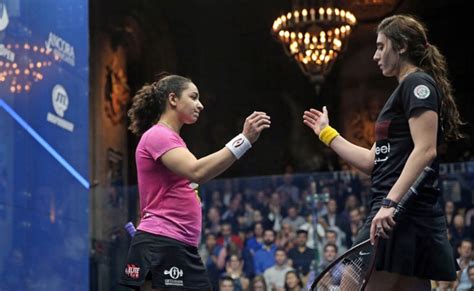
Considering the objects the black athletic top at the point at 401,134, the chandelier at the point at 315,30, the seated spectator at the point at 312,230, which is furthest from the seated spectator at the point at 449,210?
the black athletic top at the point at 401,134

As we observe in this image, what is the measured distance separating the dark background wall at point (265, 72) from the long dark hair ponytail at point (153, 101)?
1094cm

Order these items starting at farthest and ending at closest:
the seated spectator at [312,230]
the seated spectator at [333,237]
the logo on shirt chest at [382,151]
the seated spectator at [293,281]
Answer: the seated spectator at [312,230], the seated spectator at [333,237], the seated spectator at [293,281], the logo on shirt chest at [382,151]

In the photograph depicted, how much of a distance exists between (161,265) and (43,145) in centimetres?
361

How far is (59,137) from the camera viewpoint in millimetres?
8625

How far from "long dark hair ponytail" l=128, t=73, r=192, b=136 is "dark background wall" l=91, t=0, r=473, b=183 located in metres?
10.9

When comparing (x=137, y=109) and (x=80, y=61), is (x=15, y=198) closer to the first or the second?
(x=80, y=61)

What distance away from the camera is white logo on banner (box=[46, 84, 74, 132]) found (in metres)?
8.55

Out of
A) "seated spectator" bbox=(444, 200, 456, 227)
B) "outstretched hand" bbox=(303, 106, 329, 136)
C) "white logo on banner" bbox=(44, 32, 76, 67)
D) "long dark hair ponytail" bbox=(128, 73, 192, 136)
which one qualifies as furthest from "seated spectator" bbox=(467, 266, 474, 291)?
"long dark hair ponytail" bbox=(128, 73, 192, 136)

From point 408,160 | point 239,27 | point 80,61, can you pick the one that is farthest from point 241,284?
point 408,160

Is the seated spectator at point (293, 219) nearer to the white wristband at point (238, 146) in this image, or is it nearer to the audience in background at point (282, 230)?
the audience in background at point (282, 230)

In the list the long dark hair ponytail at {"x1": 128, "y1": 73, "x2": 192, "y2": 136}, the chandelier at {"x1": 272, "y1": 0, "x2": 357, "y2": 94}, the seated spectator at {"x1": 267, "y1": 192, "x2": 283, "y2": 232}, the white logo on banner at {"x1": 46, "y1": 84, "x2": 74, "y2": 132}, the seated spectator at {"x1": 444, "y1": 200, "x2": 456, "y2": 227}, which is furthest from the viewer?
the chandelier at {"x1": 272, "y1": 0, "x2": 357, "y2": 94}

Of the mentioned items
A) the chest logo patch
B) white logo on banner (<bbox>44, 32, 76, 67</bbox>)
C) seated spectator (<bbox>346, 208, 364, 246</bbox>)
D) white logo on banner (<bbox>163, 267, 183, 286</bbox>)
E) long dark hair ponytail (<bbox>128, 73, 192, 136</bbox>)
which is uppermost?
white logo on banner (<bbox>44, 32, 76, 67</bbox>)

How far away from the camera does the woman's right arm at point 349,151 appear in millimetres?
4895

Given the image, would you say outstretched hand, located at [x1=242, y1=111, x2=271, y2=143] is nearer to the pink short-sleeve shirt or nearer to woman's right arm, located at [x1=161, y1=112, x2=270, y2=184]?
woman's right arm, located at [x1=161, y1=112, x2=270, y2=184]
